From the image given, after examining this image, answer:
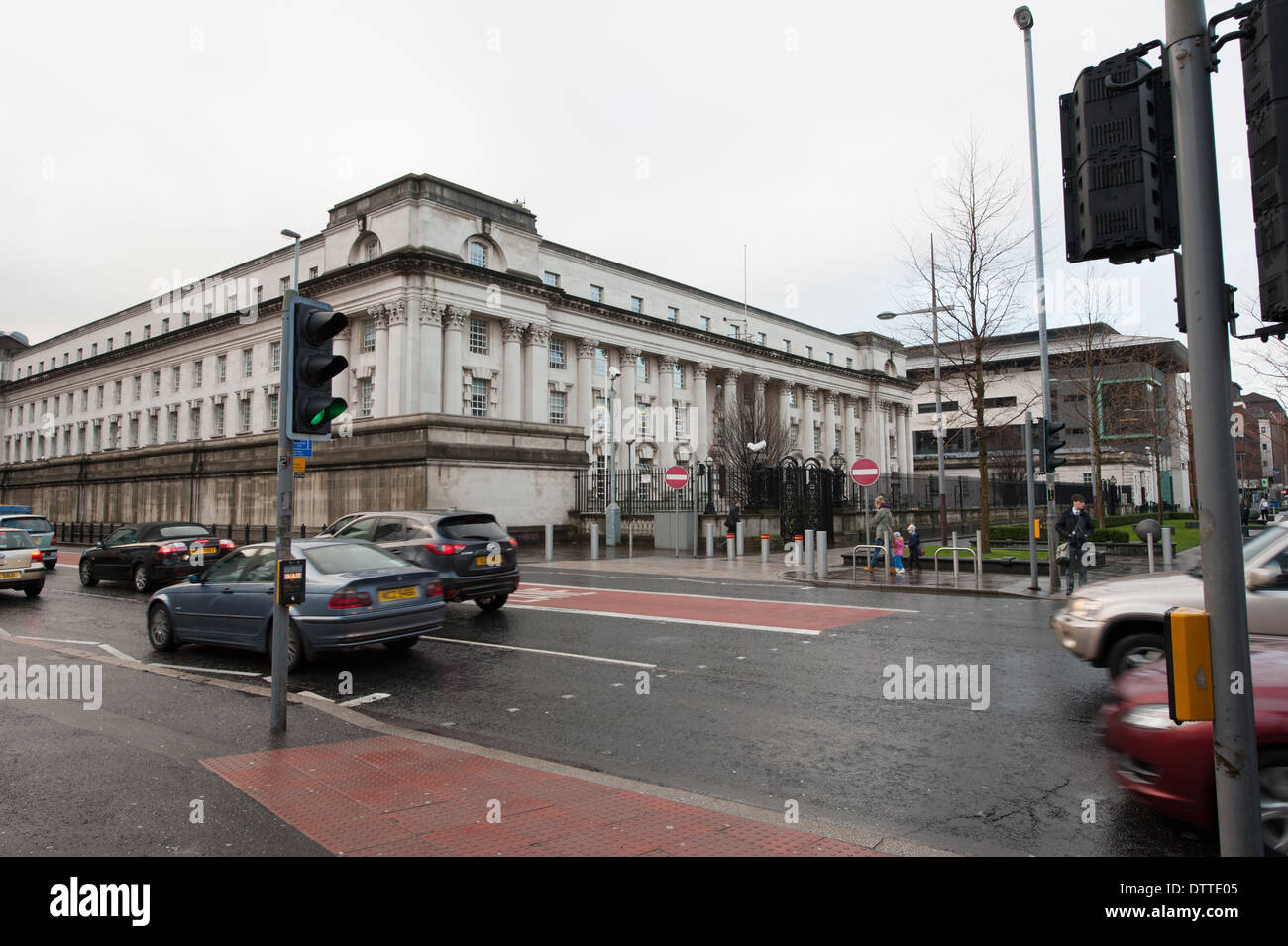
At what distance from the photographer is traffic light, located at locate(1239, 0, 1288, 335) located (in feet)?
9.93

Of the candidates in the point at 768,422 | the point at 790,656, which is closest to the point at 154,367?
the point at 768,422

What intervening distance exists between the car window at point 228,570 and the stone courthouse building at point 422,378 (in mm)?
23409

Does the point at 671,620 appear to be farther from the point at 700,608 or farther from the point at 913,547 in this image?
the point at 913,547

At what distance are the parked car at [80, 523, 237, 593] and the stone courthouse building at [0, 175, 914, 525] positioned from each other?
14.3 metres

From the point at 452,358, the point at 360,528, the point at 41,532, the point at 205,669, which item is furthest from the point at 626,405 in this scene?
the point at 205,669

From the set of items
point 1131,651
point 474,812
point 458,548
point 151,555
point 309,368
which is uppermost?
point 309,368

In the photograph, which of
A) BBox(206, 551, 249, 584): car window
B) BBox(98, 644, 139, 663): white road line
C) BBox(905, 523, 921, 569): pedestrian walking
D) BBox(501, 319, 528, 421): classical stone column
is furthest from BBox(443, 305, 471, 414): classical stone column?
BBox(206, 551, 249, 584): car window

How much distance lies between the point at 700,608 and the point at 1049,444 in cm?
832

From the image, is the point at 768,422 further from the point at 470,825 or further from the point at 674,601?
the point at 470,825

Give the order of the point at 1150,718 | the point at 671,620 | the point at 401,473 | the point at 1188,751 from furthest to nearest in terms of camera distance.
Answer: the point at 401,473
the point at 671,620
the point at 1150,718
the point at 1188,751

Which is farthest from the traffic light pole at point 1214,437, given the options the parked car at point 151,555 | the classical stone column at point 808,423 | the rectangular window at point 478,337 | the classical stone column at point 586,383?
the classical stone column at point 808,423

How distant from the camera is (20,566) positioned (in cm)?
1631

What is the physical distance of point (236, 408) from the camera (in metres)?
53.4
